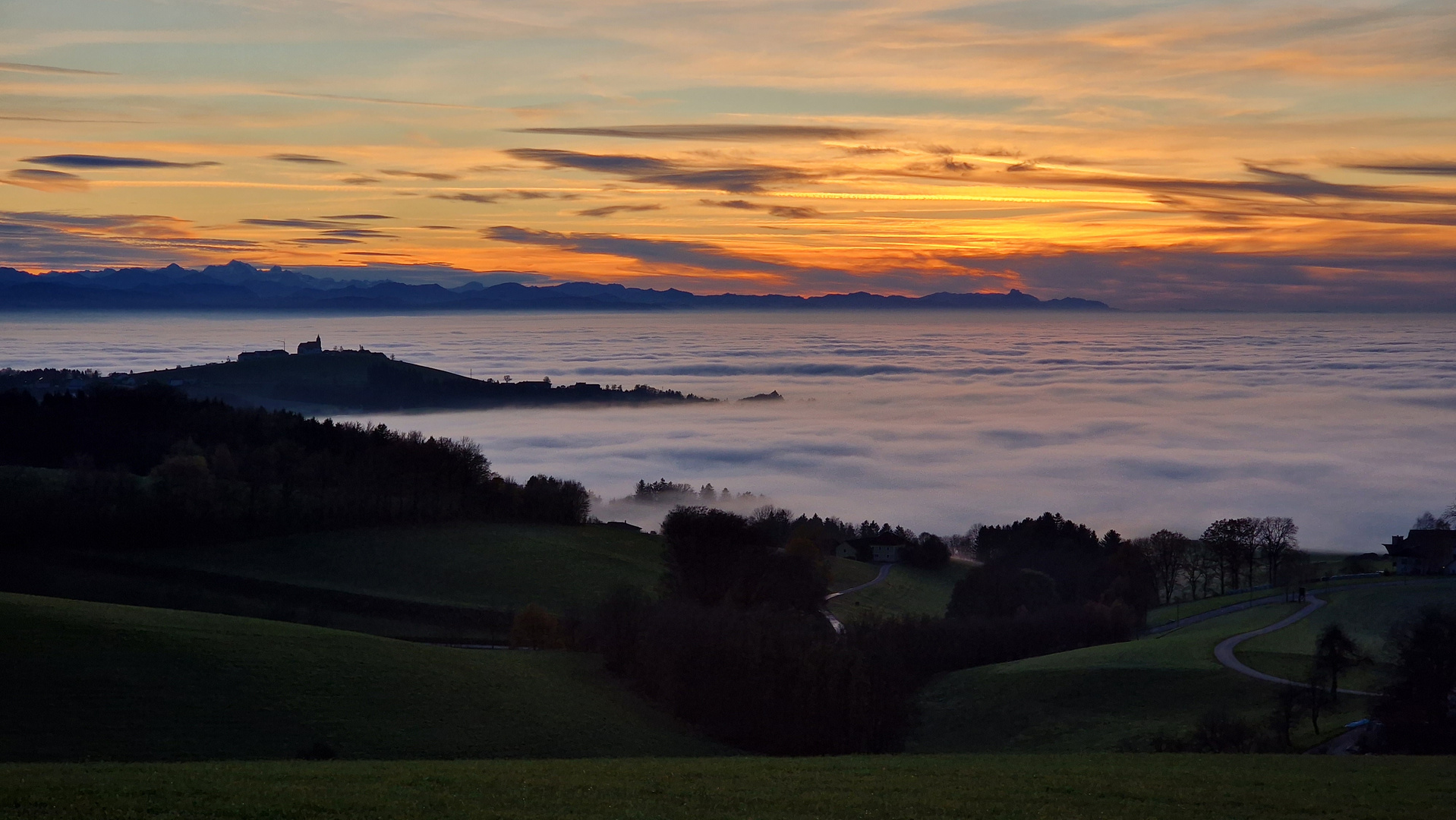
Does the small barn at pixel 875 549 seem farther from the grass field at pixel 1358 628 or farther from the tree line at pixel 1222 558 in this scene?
the grass field at pixel 1358 628

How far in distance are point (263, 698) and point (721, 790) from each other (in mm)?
16665

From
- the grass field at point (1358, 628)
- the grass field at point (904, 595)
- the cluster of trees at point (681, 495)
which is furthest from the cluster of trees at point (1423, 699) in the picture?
the cluster of trees at point (681, 495)

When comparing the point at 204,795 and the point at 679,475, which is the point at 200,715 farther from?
the point at 679,475

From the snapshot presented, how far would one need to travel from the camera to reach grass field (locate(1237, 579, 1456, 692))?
40312mm

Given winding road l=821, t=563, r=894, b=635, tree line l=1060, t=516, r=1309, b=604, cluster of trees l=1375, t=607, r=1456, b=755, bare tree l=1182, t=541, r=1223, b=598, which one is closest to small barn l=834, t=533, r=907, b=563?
winding road l=821, t=563, r=894, b=635

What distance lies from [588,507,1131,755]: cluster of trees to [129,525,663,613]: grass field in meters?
7.36

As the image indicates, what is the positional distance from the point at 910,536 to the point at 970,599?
1190 inches

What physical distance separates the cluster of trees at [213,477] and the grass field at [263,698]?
3338 centimetres

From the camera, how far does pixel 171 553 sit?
214 feet

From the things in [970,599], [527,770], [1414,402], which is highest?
[1414,402]

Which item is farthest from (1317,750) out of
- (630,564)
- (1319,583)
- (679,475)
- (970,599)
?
(679,475)

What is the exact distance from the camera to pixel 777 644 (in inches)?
1569

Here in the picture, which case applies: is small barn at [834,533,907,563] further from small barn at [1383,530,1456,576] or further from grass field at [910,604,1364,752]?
grass field at [910,604,1364,752]

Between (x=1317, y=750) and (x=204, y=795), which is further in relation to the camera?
(x=1317, y=750)
